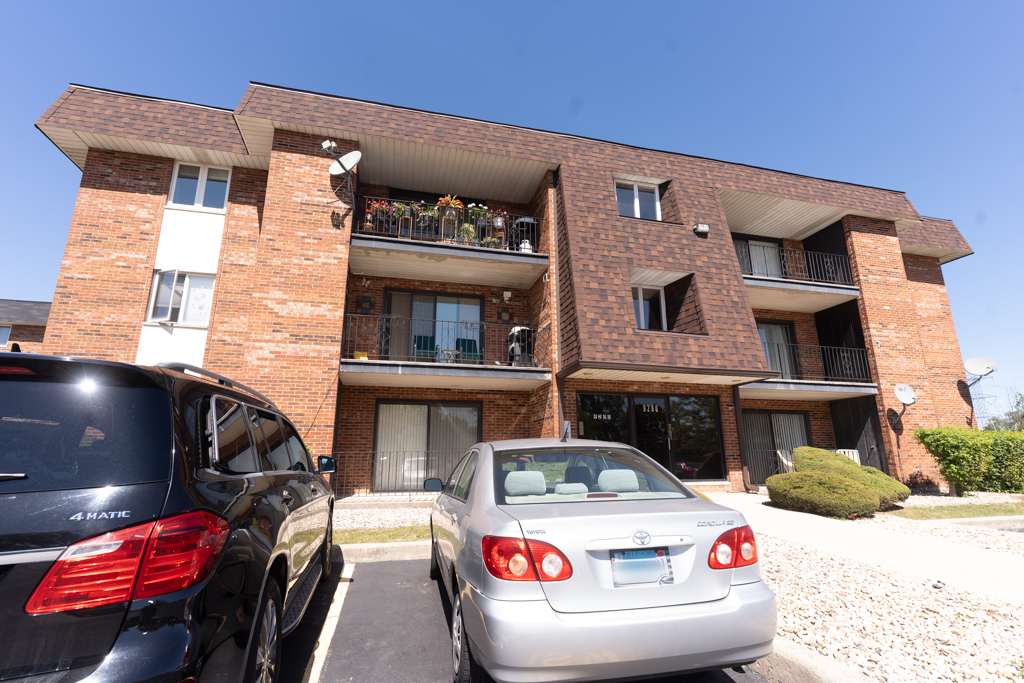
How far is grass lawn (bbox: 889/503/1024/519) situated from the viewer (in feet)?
28.4

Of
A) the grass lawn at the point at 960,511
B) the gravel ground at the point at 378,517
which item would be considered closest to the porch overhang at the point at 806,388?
the grass lawn at the point at 960,511

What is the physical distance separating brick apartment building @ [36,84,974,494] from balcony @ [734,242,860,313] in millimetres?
127

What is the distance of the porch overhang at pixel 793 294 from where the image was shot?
42.6 ft

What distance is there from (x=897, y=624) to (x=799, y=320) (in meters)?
13.8

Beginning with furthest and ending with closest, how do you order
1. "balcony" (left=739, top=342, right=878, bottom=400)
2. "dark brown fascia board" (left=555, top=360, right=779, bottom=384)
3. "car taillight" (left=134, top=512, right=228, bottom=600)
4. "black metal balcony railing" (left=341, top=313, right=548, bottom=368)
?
"balcony" (left=739, top=342, right=878, bottom=400) < "black metal balcony railing" (left=341, top=313, right=548, bottom=368) < "dark brown fascia board" (left=555, top=360, right=779, bottom=384) < "car taillight" (left=134, top=512, right=228, bottom=600)

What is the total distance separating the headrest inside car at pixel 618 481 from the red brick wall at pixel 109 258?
11741 millimetres

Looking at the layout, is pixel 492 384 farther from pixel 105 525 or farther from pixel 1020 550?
pixel 105 525

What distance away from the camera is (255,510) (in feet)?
7.32

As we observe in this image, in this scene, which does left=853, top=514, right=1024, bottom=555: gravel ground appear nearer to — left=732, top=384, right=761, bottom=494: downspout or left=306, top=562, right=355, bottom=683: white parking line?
left=732, top=384, right=761, bottom=494: downspout

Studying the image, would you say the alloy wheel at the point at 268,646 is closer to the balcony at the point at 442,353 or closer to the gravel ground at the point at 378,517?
the gravel ground at the point at 378,517

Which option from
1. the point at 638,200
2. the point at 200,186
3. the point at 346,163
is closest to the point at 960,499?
the point at 638,200

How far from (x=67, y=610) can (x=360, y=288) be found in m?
11.5

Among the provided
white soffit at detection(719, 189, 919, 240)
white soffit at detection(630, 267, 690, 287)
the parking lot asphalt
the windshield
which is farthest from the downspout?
the windshield

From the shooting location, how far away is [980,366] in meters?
14.2
